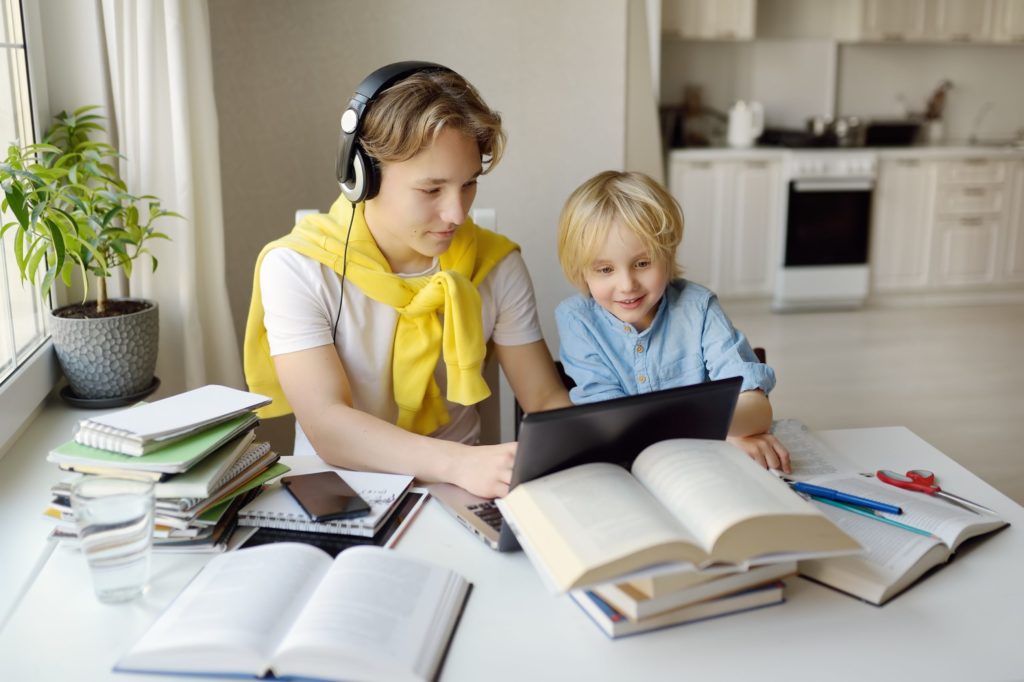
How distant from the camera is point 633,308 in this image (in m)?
1.64

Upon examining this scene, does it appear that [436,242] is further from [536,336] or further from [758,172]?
[758,172]

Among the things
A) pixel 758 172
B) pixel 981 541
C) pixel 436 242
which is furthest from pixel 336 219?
pixel 758 172

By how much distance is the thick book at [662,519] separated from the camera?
830mm

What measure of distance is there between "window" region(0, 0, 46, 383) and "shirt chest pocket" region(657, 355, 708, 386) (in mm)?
1168

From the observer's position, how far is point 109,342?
1.70 m

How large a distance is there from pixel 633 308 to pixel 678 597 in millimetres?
804

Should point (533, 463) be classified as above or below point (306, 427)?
above

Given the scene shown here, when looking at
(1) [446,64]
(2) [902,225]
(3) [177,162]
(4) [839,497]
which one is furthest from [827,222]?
(4) [839,497]

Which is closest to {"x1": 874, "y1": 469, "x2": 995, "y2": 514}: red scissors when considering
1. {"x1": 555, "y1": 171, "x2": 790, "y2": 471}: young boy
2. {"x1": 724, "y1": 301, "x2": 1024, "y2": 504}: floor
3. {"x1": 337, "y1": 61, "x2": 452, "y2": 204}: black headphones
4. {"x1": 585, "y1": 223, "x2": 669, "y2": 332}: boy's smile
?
{"x1": 555, "y1": 171, "x2": 790, "y2": 471}: young boy

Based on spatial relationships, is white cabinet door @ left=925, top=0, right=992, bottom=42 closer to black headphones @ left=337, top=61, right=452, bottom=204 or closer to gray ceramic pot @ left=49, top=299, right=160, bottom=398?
black headphones @ left=337, top=61, right=452, bottom=204

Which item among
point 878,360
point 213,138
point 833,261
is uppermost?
point 213,138

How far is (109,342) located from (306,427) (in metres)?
0.52

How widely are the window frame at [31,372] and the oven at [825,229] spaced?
4509mm

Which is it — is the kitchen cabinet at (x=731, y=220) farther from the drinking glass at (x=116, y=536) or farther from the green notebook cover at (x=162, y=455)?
the drinking glass at (x=116, y=536)
